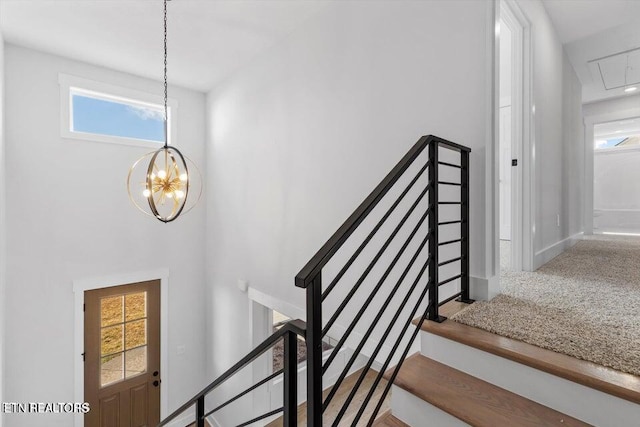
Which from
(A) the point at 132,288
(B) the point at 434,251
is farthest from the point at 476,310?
(A) the point at 132,288

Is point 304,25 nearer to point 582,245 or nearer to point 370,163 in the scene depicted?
point 370,163

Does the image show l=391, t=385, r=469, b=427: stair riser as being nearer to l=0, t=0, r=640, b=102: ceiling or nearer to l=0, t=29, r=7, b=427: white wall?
l=0, t=0, r=640, b=102: ceiling

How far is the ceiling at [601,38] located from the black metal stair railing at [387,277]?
2.24m

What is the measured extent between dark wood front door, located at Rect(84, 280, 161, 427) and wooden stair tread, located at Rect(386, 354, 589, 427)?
4059 mm

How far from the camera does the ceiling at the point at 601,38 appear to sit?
269 centimetres

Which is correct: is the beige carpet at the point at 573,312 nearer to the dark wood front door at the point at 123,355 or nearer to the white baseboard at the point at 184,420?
the dark wood front door at the point at 123,355

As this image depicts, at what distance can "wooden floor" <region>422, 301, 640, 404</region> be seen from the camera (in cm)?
97

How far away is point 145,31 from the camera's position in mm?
3100

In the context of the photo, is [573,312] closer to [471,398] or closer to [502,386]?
[502,386]

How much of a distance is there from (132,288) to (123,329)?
1.81ft

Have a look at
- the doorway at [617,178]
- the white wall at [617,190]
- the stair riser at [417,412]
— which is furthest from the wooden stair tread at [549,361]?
the white wall at [617,190]

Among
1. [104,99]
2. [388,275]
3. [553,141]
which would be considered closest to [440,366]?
[388,275]

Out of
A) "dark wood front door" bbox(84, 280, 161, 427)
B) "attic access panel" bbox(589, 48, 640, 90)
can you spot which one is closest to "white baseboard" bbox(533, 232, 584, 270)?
"attic access panel" bbox(589, 48, 640, 90)

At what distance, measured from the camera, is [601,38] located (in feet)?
10.3
